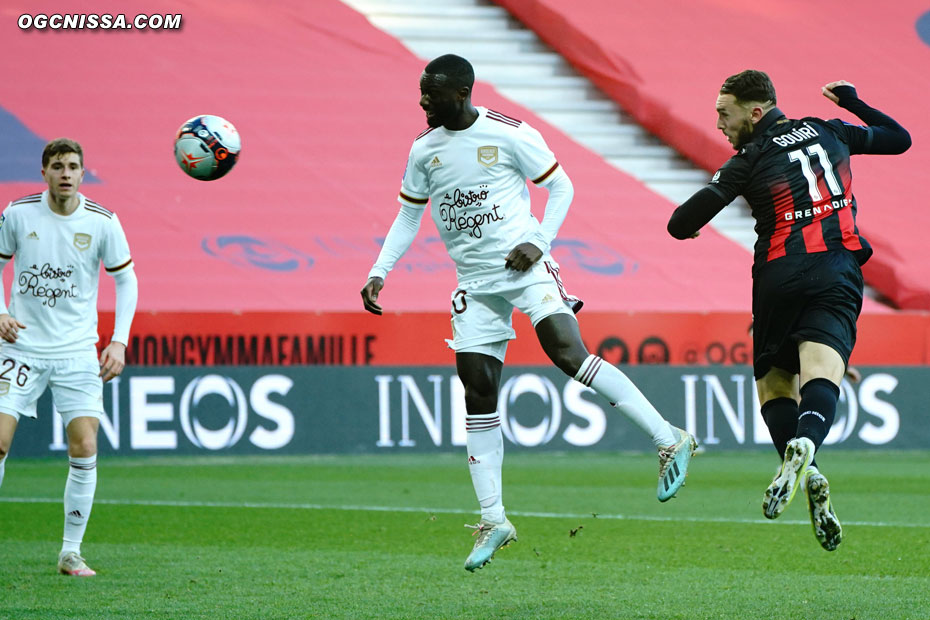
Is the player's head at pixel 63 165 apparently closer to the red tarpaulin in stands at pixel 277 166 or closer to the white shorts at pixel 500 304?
the white shorts at pixel 500 304

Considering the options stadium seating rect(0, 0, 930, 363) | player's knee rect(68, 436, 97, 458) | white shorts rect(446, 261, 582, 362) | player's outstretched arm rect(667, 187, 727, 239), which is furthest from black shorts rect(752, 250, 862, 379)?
stadium seating rect(0, 0, 930, 363)

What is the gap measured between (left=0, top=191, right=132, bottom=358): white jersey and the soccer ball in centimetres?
69

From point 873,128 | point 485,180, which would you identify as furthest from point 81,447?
point 873,128

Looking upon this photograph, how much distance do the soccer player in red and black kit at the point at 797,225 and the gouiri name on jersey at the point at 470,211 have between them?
0.84 m

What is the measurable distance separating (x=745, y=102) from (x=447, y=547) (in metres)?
3.32

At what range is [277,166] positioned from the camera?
1872 centimetres

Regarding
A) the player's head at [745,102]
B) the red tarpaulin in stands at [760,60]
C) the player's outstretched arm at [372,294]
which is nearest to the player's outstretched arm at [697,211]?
the player's head at [745,102]

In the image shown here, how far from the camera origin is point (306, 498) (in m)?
10.7

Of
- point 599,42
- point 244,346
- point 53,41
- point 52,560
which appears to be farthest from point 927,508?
point 53,41

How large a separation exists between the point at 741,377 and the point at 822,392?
352 inches

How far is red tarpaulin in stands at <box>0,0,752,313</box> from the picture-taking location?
17.2 metres

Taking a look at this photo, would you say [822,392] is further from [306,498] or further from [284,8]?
[284,8]

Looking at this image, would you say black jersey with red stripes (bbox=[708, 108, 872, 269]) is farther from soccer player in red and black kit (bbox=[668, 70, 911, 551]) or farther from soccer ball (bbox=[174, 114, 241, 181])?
soccer ball (bbox=[174, 114, 241, 181])

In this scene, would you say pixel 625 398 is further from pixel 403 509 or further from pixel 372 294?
pixel 403 509
